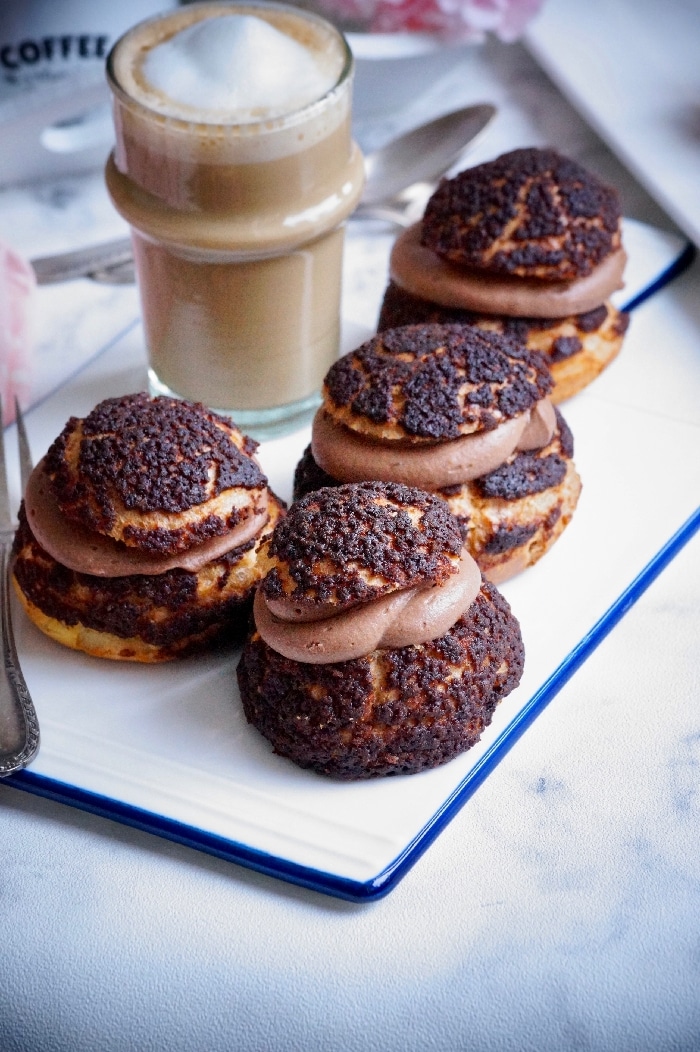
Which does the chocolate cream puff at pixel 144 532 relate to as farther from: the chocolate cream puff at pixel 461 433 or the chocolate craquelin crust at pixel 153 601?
the chocolate cream puff at pixel 461 433

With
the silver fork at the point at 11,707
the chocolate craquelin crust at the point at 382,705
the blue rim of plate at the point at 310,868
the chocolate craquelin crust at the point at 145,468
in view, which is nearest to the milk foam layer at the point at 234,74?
the chocolate craquelin crust at the point at 145,468

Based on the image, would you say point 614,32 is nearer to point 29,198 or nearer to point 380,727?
point 29,198

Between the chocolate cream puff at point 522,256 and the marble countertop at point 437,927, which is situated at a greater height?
the chocolate cream puff at point 522,256

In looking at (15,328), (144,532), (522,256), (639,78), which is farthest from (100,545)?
(639,78)

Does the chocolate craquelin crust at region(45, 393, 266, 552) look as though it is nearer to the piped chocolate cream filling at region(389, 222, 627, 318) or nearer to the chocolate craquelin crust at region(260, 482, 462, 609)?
the chocolate craquelin crust at region(260, 482, 462, 609)

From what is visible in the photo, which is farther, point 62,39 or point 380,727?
point 62,39

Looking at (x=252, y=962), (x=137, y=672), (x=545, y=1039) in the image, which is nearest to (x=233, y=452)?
(x=137, y=672)

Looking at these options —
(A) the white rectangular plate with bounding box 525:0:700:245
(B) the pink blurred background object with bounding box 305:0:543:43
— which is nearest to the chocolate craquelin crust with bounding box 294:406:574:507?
(A) the white rectangular plate with bounding box 525:0:700:245
